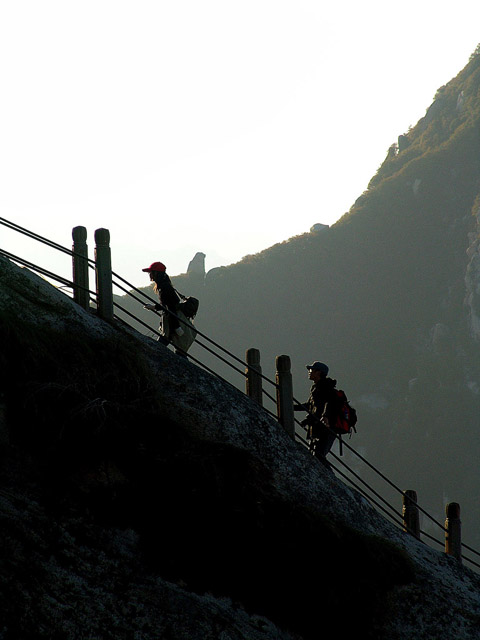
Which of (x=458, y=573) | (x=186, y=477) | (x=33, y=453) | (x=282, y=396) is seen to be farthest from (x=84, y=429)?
(x=458, y=573)

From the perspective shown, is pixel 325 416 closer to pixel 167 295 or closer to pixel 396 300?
pixel 167 295

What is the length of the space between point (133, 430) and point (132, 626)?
2.26 m

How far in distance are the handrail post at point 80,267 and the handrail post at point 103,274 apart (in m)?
0.19

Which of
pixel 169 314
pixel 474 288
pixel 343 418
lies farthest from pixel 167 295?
pixel 474 288

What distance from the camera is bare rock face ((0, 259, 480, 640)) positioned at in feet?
23.8

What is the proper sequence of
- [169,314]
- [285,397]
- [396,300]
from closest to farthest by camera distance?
[285,397] < [169,314] < [396,300]

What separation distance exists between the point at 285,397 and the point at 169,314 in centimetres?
213

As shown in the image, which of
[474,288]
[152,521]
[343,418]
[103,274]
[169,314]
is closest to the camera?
[152,521]

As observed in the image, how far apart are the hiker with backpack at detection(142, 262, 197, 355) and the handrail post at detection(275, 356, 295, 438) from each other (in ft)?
4.68

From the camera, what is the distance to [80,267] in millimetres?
11133

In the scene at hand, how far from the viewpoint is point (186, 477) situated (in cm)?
862

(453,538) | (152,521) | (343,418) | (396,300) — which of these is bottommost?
(152,521)

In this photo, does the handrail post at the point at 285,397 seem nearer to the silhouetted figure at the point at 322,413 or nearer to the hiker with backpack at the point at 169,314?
the silhouetted figure at the point at 322,413

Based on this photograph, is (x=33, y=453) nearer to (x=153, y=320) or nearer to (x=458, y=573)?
(x=458, y=573)
